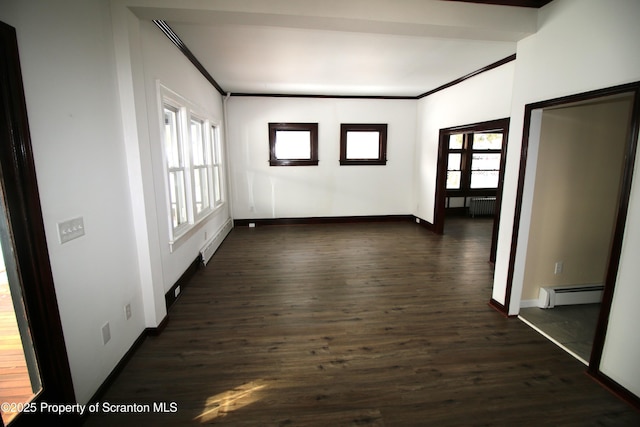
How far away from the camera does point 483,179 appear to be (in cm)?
814

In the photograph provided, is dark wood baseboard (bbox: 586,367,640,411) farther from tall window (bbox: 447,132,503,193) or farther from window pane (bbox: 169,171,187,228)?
tall window (bbox: 447,132,503,193)

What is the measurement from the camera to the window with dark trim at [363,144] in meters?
6.63

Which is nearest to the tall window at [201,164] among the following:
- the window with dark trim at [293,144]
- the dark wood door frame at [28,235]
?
the window with dark trim at [293,144]

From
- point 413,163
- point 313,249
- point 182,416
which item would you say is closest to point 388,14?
point 182,416

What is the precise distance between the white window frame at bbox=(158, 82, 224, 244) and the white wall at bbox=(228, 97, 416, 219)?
85 cm

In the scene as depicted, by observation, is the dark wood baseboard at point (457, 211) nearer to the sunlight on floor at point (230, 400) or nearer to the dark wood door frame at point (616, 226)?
the dark wood door frame at point (616, 226)

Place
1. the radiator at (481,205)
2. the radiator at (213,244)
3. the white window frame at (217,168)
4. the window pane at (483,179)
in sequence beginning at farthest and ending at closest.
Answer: the window pane at (483,179) → the radiator at (481,205) → the white window frame at (217,168) → the radiator at (213,244)

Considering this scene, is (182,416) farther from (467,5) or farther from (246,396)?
(467,5)

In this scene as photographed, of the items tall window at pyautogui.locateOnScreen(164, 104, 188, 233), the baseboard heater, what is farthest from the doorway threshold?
tall window at pyautogui.locateOnScreen(164, 104, 188, 233)

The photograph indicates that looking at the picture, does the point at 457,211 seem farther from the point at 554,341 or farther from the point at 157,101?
the point at 157,101

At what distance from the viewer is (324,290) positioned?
3.51 meters

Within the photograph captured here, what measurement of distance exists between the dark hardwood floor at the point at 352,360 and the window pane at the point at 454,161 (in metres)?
4.73

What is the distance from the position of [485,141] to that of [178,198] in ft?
25.8

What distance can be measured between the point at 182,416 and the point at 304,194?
17.2 ft
